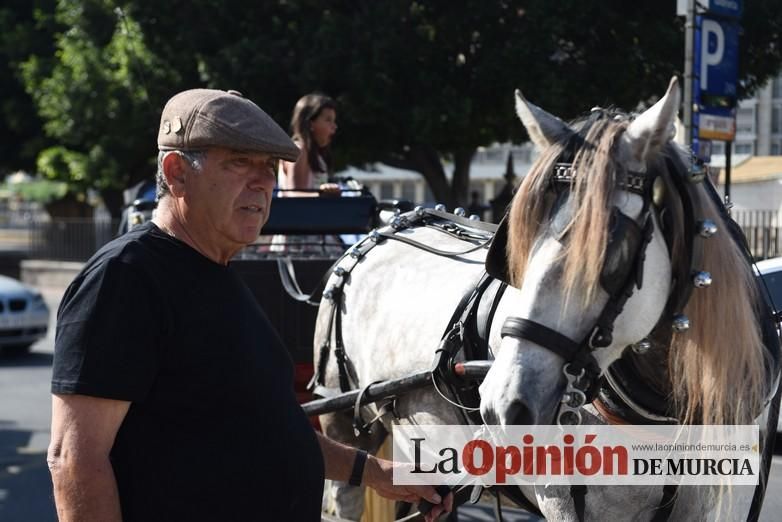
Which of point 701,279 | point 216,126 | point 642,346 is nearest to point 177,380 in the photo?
point 216,126

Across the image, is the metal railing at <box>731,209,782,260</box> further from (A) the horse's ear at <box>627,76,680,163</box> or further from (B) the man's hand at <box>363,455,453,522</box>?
(A) the horse's ear at <box>627,76,680,163</box>

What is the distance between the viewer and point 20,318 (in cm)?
1273

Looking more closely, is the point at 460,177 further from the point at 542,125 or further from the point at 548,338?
the point at 548,338

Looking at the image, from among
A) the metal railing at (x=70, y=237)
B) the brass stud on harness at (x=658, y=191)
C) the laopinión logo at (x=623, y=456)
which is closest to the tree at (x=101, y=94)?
the metal railing at (x=70, y=237)

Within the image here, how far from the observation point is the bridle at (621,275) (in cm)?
242

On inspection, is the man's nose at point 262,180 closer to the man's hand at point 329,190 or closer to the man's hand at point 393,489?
the man's hand at point 393,489

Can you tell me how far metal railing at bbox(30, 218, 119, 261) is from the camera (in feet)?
73.7

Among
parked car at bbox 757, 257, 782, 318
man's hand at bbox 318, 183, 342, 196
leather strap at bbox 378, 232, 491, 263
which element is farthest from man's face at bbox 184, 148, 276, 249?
parked car at bbox 757, 257, 782, 318

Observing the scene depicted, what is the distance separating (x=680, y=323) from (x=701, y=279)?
0.12 m

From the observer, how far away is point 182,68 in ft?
55.9

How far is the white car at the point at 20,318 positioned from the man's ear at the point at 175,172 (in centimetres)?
1136

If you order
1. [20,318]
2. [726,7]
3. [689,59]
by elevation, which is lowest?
[20,318]

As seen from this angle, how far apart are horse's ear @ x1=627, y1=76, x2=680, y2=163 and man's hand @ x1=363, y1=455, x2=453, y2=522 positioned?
42.2 inches

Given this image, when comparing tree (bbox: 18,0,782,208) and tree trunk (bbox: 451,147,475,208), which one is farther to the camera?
tree trunk (bbox: 451,147,475,208)
